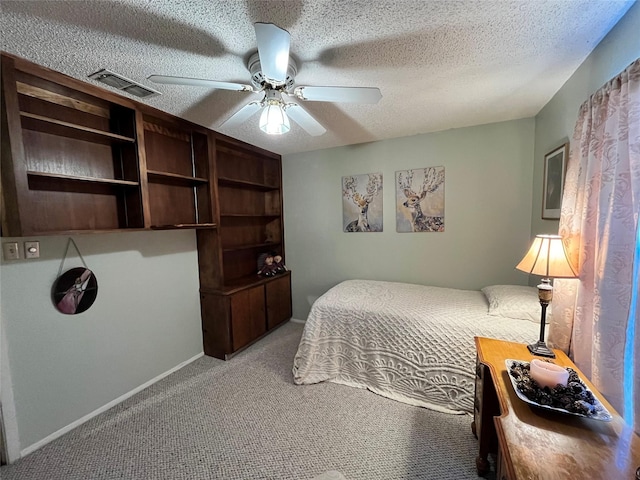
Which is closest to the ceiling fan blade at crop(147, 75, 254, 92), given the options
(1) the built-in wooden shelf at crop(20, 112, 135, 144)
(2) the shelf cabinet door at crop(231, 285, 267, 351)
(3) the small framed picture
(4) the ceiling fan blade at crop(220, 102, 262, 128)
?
(4) the ceiling fan blade at crop(220, 102, 262, 128)

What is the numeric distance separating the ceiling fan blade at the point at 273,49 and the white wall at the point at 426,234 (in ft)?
6.78

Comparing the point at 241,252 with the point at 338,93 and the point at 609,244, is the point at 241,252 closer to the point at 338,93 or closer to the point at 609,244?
the point at 338,93

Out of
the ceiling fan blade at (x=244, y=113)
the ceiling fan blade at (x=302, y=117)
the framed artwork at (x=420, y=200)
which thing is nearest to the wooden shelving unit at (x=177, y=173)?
the ceiling fan blade at (x=244, y=113)

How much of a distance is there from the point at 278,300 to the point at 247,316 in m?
0.61

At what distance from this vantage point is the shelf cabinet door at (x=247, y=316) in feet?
8.99

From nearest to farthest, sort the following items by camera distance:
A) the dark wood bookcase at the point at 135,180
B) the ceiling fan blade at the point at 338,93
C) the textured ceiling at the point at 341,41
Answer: the textured ceiling at the point at 341,41 → the ceiling fan blade at the point at 338,93 → the dark wood bookcase at the point at 135,180

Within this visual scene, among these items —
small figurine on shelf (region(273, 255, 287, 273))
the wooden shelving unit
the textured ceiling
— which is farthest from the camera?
small figurine on shelf (region(273, 255, 287, 273))

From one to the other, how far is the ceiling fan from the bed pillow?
5.77ft

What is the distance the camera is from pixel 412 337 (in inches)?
80.2

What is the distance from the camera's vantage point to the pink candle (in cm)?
108

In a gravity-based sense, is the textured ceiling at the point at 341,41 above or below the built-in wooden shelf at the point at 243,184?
above

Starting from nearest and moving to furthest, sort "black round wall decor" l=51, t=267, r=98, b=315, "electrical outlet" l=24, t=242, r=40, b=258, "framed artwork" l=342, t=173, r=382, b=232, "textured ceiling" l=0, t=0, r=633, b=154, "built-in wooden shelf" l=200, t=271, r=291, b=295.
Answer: "textured ceiling" l=0, t=0, r=633, b=154, "electrical outlet" l=24, t=242, r=40, b=258, "black round wall decor" l=51, t=267, r=98, b=315, "built-in wooden shelf" l=200, t=271, r=291, b=295, "framed artwork" l=342, t=173, r=382, b=232

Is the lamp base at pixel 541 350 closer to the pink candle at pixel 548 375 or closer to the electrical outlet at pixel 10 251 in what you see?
the pink candle at pixel 548 375

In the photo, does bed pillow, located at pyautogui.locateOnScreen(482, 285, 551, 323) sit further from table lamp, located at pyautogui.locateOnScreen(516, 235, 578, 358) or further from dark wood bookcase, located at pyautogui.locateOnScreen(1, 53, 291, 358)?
dark wood bookcase, located at pyautogui.locateOnScreen(1, 53, 291, 358)
